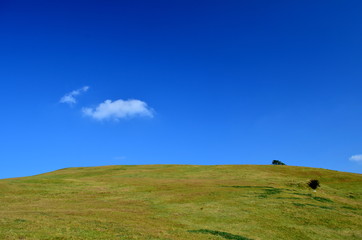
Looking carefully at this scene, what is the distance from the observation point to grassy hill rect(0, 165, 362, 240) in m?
22.2

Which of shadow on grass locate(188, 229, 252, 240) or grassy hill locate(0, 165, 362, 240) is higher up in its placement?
grassy hill locate(0, 165, 362, 240)

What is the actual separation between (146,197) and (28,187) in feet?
65.4

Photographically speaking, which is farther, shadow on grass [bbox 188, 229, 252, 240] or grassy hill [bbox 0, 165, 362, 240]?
shadow on grass [bbox 188, 229, 252, 240]

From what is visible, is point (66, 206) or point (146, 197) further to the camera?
point (146, 197)

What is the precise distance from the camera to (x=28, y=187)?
45594 mm

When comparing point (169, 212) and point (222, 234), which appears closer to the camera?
point (222, 234)

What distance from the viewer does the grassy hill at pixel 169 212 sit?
2225cm

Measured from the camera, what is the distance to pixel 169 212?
31.6m

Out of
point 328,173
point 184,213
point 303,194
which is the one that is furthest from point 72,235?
point 328,173

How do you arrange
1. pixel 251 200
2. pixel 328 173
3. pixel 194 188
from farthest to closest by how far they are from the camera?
pixel 328 173 → pixel 194 188 → pixel 251 200

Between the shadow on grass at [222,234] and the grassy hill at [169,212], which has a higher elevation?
the grassy hill at [169,212]

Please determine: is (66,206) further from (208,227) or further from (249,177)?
(249,177)

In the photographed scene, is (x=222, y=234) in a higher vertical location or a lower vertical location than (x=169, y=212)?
lower

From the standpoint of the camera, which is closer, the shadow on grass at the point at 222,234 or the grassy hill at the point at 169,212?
the grassy hill at the point at 169,212
